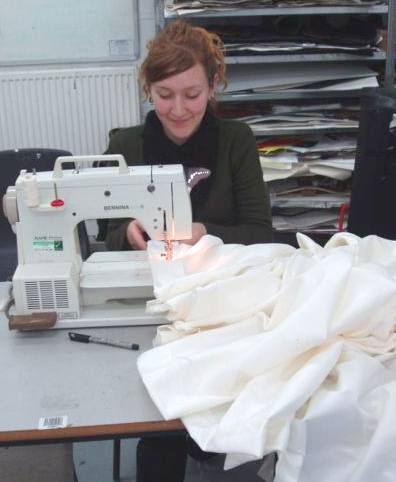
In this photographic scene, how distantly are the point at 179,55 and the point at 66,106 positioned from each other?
159 cm

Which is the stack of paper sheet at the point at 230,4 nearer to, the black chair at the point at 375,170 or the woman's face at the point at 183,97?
the black chair at the point at 375,170

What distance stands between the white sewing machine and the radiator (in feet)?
6.02

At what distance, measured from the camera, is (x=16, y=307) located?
4.20 feet

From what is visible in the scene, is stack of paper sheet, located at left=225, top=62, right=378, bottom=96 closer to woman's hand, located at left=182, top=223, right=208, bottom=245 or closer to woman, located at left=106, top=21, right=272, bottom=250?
woman, located at left=106, top=21, right=272, bottom=250

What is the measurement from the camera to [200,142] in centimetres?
179

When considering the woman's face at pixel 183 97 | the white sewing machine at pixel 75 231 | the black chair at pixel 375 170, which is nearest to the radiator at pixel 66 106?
the black chair at pixel 375 170

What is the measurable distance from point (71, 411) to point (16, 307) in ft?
1.15

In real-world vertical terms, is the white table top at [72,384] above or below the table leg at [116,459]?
above

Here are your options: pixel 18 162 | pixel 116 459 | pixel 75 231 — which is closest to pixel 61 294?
pixel 75 231

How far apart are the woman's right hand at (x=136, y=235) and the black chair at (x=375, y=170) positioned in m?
1.22

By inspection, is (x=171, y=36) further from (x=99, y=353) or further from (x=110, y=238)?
(x=99, y=353)

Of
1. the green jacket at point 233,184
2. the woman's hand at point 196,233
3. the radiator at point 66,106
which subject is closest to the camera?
the woman's hand at point 196,233

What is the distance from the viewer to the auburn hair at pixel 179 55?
5.30 feet

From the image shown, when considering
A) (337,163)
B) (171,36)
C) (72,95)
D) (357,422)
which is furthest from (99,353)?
(72,95)
